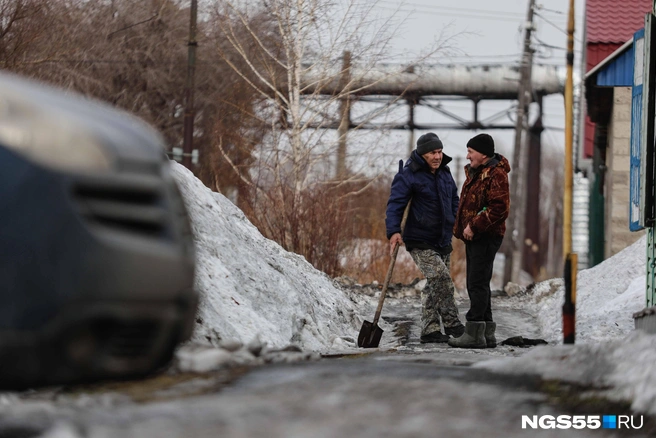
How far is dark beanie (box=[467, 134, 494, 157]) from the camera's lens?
9.16m

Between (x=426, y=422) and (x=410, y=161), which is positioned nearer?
(x=426, y=422)

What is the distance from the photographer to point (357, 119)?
2188 cm

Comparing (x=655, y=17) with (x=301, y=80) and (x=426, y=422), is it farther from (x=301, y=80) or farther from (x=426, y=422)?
(x=301, y=80)

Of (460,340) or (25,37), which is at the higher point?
(25,37)

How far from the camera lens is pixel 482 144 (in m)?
9.16

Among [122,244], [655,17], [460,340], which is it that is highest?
[655,17]

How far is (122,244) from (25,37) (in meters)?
17.1

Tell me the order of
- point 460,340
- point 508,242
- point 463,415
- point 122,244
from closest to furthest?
point 122,244 → point 463,415 → point 460,340 → point 508,242

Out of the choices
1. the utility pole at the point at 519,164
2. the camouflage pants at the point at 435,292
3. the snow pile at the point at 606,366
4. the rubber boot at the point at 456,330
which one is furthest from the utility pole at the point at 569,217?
the utility pole at the point at 519,164

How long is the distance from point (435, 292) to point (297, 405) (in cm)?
626

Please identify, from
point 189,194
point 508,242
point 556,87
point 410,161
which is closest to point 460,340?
point 410,161

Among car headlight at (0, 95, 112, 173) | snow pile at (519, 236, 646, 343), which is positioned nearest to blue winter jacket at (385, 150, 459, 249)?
snow pile at (519, 236, 646, 343)

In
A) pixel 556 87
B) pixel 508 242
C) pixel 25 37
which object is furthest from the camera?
pixel 556 87

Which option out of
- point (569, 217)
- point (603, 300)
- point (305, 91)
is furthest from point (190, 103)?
point (569, 217)
